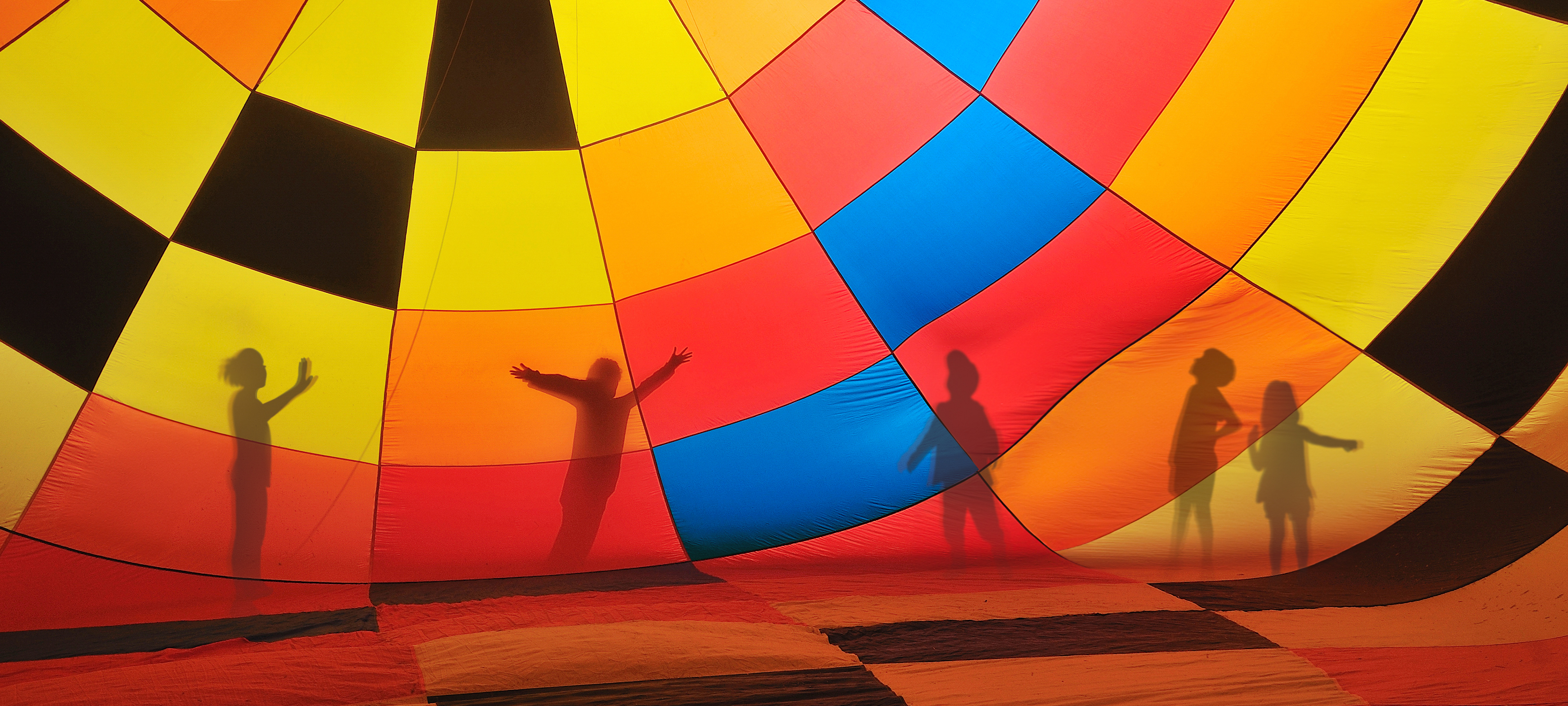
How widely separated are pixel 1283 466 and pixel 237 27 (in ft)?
15.4

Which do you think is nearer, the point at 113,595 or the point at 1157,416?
the point at 113,595

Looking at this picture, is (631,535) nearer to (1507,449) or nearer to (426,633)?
(426,633)

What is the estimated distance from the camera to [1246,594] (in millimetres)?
3385

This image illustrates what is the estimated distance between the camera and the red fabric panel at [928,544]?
3.89 m

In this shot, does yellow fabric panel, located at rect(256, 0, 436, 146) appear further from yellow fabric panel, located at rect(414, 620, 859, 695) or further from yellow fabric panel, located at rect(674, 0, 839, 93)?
yellow fabric panel, located at rect(414, 620, 859, 695)

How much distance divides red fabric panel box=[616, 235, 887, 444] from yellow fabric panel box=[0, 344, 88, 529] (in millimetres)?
2187

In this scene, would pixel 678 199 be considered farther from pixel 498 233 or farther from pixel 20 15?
pixel 20 15

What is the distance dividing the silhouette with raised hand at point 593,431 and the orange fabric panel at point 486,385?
0.03 m

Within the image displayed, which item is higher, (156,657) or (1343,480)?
(1343,480)

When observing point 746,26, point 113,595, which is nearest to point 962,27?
point 746,26

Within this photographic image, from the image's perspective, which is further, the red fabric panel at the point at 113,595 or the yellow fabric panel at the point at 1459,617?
the red fabric panel at the point at 113,595

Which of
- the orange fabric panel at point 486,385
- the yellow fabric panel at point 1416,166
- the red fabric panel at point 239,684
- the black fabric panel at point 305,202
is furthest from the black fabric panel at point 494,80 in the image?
the yellow fabric panel at point 1416,166

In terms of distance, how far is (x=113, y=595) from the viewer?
130 inches

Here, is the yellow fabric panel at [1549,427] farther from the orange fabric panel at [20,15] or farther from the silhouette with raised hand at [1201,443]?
the orange fabric panel at [20,15]
